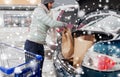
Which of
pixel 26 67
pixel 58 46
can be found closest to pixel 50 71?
pixel 58 46

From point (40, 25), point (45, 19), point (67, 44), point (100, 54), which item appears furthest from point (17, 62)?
point (100, 54)

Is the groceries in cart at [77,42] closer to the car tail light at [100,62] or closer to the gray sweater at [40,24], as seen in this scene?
the gray sweater at [40,24]

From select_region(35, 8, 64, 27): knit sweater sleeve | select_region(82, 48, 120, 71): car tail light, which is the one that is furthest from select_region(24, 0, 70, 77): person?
select_region(82, 48, 120, 71): car tail light

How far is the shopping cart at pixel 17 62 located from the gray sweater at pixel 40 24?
349 millimetres

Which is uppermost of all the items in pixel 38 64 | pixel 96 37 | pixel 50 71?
pixel 96 37

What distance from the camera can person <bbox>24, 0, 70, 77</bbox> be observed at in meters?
5.85

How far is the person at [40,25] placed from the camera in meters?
5.85

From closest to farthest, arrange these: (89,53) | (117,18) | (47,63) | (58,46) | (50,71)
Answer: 1. (89,53)
2. (117,18)
3. (58,46)
4. (50,71)
5. (47,63)

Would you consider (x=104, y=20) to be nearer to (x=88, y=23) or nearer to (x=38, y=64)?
(x=88, y=23)

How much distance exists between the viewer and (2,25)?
38.9 ft

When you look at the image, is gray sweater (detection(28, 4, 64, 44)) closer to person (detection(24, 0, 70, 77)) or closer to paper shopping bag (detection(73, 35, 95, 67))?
person (detection(24, 0, 70, 77))

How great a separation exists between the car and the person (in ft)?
1.06

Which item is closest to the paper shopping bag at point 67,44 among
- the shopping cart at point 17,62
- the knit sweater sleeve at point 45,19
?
the knit sweater sleeve at point 45,19

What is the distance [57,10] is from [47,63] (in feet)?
3.96
